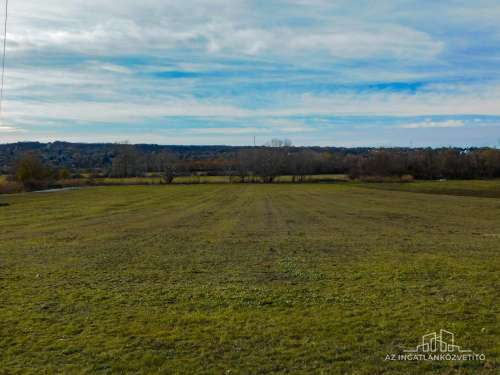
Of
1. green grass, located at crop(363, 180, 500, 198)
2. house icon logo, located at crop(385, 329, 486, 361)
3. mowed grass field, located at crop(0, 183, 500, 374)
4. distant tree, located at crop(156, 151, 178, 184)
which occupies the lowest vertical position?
mowed grass field, located at crop(0, 183, 500, 374)

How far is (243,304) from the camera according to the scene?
10094mm

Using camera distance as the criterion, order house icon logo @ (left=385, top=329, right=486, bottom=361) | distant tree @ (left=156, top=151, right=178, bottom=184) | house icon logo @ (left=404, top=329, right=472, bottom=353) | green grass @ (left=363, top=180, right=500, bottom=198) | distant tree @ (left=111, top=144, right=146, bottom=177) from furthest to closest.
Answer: distant tree @ (left=111, top=144, right=146, bottom=177)
distant tree @ (left=156, top=151, right=178, bottom=184)
green grass @ (left=363, top=180, right=500, bottom=198)
house icon logo @ (left=404, top=329, right=472, bottom=353)
house icon logo @ (left=385, top=329, right=486, bottom=361)

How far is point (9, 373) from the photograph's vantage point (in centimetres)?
663

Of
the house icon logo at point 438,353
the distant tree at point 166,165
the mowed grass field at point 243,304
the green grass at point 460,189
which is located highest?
the distant tree at point 166,165

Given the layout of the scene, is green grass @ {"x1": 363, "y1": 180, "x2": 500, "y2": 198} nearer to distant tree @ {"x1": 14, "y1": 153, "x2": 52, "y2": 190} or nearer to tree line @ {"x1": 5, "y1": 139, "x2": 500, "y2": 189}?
tree line @ {"x1": 5, "y1": 139, "x2": 500, "y2": 189}

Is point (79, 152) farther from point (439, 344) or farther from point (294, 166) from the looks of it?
point (439, 344)

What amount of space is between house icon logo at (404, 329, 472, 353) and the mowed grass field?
0.15 m

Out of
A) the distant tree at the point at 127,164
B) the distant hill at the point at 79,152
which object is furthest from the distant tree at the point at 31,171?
the distant hill at the point at 79,152

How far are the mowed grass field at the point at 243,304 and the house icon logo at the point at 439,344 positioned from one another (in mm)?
153

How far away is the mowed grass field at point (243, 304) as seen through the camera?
7.07 meters

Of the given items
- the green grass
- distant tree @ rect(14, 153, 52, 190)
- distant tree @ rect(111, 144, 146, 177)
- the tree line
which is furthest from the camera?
distant tree @ rect(111, 144, 146, 177)

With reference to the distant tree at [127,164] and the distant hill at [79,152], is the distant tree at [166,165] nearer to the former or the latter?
the distant tree at [127,164]

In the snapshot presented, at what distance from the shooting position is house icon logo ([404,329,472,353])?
7.28 m

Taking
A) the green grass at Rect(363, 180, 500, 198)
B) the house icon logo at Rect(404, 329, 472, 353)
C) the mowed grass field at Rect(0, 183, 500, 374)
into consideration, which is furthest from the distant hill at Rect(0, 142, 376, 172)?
the house icon logo at Rect(404, 329, 472, 353)
